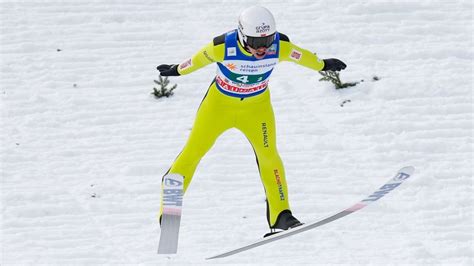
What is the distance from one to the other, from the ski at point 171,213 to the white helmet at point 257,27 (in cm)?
134

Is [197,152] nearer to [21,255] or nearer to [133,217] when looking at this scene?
[133,217]

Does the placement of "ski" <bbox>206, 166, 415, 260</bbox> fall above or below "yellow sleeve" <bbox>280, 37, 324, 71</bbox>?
below

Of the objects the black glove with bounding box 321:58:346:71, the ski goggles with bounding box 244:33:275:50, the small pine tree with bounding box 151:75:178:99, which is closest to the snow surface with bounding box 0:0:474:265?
the small pine tree with bounding box 151:75:178:99

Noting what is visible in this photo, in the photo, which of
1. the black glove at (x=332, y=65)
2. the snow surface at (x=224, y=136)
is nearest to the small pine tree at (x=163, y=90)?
the snow surface at (x=224, y=136)

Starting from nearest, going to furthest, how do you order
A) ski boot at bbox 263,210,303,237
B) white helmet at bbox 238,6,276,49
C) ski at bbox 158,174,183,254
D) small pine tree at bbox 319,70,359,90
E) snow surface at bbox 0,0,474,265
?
white helmet at bbox 238,6,276,49, ski at bbox 158,174,183,254, ski boot at bbox 263,210,303,237, snow surface at bbox 0,0,474,265, small pine tree at bbox 319,70,359,90

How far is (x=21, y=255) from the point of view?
897 cm

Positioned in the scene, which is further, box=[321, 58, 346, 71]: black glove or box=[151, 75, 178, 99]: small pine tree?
box=[151, 75, 178, 99]: small pine tree

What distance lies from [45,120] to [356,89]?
3.42 meters

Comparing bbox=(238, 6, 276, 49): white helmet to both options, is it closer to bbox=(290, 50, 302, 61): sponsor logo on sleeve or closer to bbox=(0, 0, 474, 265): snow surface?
bbox=(290, 50, 302, 61): sponsor logo on sleeve

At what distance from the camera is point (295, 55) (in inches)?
326

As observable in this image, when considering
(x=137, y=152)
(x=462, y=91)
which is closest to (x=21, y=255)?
(x=137, y=152)

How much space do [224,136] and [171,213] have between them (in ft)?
7.97

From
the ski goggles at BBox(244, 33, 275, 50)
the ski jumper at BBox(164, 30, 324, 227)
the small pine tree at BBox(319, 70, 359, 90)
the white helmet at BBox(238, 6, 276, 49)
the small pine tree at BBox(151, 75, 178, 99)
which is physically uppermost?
the small pine tree at BBox(319, 70, 359, 90)

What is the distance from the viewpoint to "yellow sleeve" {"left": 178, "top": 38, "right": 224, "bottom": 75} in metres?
8.11
